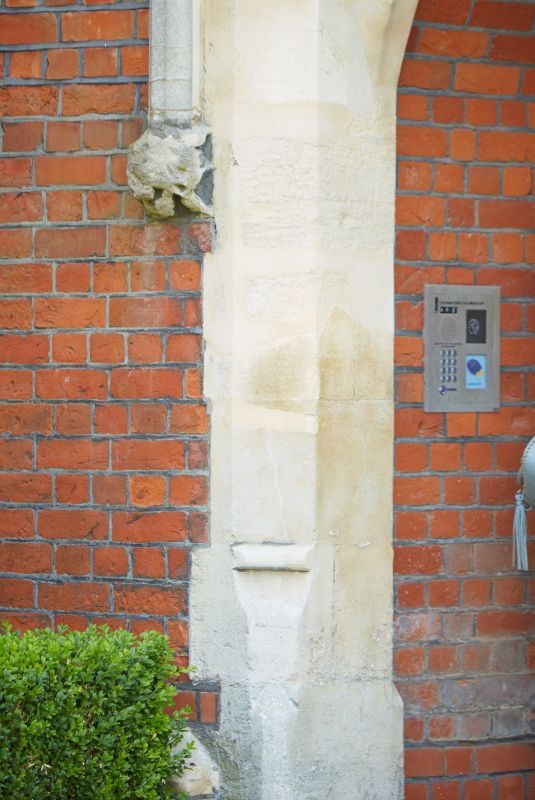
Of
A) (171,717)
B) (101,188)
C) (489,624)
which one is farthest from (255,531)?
(101,188)

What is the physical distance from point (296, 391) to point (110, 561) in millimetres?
932

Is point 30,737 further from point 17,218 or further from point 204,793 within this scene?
point 17,218

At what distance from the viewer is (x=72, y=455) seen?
442 cm

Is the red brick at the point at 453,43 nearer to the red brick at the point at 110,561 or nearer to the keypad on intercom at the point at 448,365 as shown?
the keypad on intercom at the point at 448,365

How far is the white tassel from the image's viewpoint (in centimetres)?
436

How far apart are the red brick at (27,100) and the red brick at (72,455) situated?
123 cm

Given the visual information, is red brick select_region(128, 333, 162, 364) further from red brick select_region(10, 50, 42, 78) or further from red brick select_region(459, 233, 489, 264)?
red brick select_region(459, 233, 489, 264)

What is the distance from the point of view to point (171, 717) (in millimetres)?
4258

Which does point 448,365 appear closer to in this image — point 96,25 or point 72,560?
point 72,560

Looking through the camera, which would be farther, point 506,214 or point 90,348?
point 506,214

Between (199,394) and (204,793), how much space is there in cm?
141

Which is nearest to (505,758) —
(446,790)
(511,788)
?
(511,788)

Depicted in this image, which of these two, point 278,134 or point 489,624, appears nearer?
point 278,134

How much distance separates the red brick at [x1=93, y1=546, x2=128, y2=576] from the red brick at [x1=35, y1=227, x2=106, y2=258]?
1.08 meters
